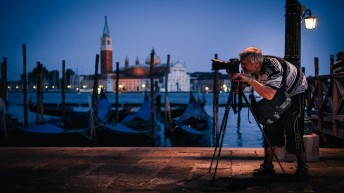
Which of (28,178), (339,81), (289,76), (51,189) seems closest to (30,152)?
(28,178)

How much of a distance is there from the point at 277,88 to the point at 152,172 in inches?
61.5

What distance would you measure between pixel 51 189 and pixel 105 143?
27.6 ft

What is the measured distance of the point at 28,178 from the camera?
139 inches

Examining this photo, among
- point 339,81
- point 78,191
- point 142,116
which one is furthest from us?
point 142,116

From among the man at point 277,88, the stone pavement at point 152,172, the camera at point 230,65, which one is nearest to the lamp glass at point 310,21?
the stone pavement at point 152,172

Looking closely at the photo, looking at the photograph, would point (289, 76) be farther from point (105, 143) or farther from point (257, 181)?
point (105, 143)

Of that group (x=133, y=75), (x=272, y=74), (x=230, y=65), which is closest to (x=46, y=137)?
(x=230, y=65)

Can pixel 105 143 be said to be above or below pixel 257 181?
below

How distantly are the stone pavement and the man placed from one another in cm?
25

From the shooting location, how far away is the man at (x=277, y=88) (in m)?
3.08

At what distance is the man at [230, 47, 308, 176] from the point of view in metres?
3.08

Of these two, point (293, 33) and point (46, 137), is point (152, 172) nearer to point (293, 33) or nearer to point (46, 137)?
point (293, 33)

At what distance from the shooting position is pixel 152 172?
3.72 metres

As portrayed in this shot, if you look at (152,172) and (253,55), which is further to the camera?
(152,172)
